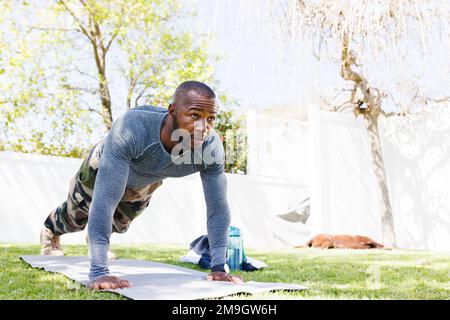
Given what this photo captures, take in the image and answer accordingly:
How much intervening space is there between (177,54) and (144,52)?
77 centimetres

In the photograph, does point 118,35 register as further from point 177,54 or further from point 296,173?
point 296,173

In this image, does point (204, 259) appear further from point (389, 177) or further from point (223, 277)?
point (389, 177)

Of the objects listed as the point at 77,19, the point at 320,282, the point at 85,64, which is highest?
the point at 77,19

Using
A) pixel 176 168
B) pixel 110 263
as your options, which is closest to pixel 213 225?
pixel 176 168

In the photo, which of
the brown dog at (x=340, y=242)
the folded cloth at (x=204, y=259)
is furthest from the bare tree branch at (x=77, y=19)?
the folded cloth at (x=204, y=259)

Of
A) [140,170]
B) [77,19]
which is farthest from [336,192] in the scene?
[140,170]

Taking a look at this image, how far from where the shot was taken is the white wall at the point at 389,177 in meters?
Answer: 8.92

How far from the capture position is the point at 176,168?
2781mm

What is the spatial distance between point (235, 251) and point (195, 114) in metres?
1.66

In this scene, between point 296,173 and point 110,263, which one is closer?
point 110,263

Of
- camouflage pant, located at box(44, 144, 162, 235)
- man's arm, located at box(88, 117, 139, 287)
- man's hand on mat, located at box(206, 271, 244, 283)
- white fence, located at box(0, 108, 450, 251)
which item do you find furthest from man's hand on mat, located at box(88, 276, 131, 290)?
white fence, located at box(0, 108, 450, 251)

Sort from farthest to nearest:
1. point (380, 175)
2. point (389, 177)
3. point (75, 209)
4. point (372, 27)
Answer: point (389, 177) < point (380, 175) < point (372, 27) < point (75, 209)

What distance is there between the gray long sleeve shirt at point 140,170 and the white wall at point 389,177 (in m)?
6.20

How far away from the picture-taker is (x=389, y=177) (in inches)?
390
